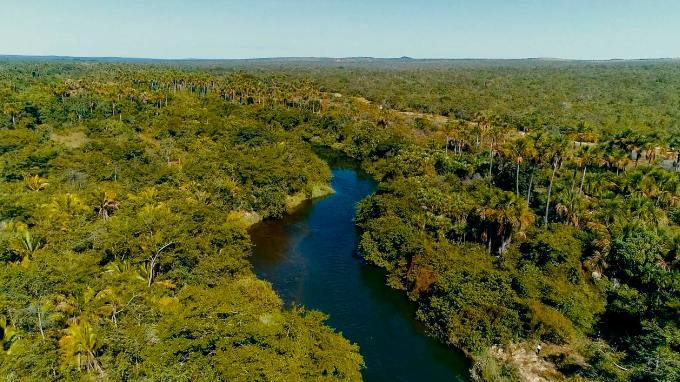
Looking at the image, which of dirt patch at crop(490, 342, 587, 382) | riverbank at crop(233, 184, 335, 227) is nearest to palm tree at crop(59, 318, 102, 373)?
dirt patch at crop(490, 342, 587, 382)

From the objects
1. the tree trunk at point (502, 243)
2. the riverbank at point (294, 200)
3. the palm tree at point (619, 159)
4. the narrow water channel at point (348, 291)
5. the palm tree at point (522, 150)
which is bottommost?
the narrow water channel at point (348, 291)

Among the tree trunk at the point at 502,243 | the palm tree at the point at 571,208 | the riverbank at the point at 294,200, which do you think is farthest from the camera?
the riverbank at the point at 294,200

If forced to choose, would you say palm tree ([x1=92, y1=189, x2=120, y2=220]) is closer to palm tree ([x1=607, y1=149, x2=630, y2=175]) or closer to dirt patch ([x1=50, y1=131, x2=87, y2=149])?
dirt patch ([x1=50, y1=131, x2=87, y2=149])

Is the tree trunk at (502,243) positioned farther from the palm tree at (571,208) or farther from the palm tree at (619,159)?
the palm tree at (619,159)

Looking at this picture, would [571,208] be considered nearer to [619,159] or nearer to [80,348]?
[619,159]

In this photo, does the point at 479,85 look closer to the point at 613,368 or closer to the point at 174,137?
the point at 174,137

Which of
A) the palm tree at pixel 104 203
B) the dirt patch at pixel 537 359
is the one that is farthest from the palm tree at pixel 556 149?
the palm tree at pixel 104 203
